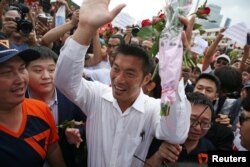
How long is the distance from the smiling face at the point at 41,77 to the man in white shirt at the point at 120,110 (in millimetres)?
441

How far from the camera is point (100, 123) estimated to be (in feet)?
6.78

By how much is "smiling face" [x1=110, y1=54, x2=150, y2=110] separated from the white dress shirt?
90 millimetres

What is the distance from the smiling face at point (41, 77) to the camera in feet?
7.76

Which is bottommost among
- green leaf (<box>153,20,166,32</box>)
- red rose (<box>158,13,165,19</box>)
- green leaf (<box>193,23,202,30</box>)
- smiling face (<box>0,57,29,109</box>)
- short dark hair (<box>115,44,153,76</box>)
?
Answer: smiling face (<box>0,57,29,109</box>)

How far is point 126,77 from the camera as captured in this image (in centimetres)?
200

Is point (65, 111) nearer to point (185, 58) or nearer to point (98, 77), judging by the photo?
point (185, 58)

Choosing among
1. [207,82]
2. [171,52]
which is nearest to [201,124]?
[171,52]

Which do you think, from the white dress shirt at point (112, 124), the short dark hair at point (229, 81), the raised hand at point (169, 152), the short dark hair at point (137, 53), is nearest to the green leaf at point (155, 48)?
the short dark hair at point (137, 53)

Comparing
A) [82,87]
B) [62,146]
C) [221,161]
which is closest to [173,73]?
[221,161]

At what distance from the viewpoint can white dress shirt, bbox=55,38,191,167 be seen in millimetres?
1885

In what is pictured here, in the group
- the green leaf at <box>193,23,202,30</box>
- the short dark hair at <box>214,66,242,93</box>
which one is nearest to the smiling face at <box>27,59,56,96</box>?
the green leaf at <box>193,23,202,30</box>

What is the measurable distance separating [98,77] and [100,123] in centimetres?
187

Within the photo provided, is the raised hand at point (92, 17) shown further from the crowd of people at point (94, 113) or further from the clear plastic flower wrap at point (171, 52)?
the clear plastic flower wrap at point (171, 52)

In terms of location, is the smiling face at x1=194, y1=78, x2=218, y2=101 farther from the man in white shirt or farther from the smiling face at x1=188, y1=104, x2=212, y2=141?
the man in white shirt
